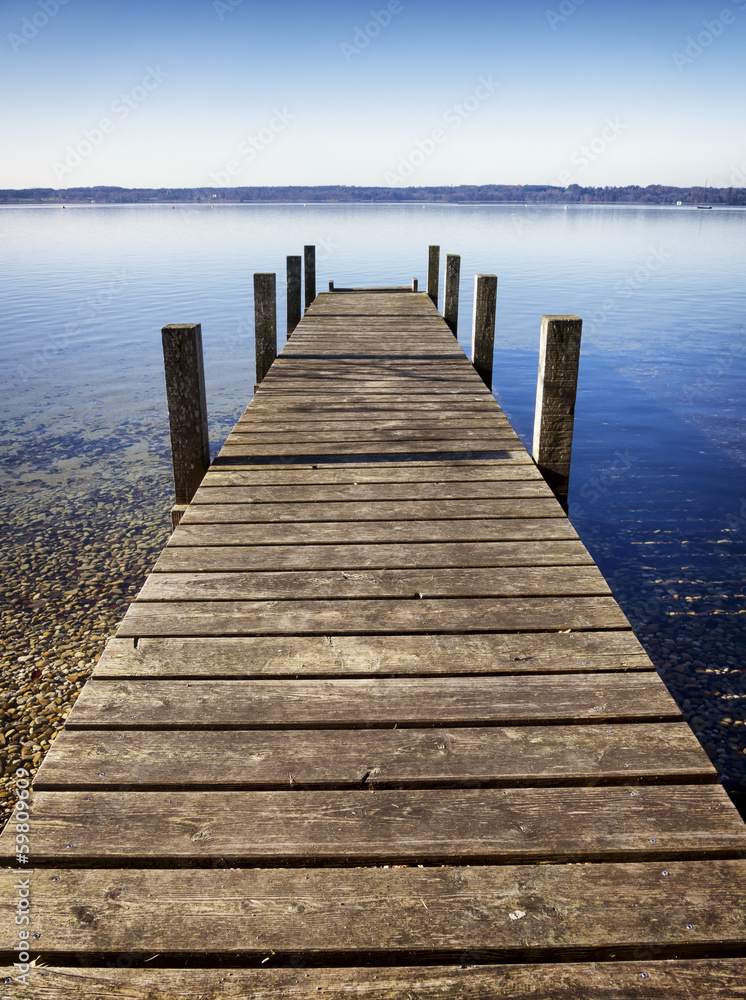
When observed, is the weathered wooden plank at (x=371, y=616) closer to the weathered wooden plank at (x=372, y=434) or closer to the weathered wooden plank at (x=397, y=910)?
the weathered wooden plank at (x=397, y=910)

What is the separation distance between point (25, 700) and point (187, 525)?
2.36 metres

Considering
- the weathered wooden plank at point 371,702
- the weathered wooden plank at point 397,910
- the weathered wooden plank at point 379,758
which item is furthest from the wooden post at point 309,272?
the weathered wooden plank at point 397,910

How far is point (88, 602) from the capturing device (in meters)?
6.57

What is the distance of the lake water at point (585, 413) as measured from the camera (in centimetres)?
662

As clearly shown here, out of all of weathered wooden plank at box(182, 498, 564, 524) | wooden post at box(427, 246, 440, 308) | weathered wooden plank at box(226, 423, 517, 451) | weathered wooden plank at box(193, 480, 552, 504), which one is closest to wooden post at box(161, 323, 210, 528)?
weathered wooden plank at box(193, 480, 552, 504)

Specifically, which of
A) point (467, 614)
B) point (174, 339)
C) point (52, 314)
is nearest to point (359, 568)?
point (467, 614)

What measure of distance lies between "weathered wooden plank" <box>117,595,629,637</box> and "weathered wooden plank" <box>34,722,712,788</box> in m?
0.59

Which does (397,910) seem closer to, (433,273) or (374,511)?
(374,511)

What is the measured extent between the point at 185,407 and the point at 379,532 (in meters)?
1.74

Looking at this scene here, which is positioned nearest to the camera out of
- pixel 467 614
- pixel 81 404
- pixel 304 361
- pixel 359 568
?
pixel 467 614

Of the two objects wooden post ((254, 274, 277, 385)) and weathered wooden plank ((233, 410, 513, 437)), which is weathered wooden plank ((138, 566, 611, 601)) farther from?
wooden post ((254, 274, 277, 385))

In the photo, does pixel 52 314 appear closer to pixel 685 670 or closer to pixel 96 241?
pixel 685 670

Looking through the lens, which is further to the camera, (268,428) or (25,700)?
(268,428)

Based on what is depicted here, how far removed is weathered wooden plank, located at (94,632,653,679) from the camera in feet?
8.38
